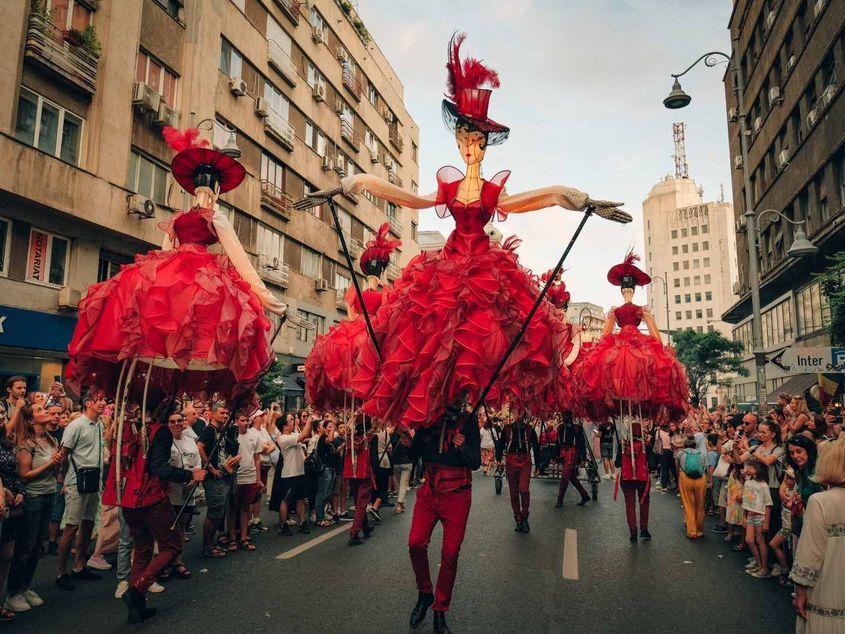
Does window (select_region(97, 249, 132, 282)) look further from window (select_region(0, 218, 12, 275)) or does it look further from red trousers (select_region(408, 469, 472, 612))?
red trousers (select_region(408, 469, 472, 612))

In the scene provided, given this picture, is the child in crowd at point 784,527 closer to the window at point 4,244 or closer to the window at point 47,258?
the window at point 4,244

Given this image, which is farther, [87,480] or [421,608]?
[87,480]

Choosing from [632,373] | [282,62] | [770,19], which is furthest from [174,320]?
[770,19]

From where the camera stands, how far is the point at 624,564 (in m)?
7.16

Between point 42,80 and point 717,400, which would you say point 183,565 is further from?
point 717,400

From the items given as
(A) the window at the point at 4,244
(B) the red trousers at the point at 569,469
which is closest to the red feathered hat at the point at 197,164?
(B) the red trousers at the point at 569,469

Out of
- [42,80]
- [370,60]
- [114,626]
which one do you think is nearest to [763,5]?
[370,60]

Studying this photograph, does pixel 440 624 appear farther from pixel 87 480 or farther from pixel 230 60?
pixel 230 60

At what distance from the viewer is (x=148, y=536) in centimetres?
522

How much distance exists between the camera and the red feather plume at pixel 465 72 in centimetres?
524

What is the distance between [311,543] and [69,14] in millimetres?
14543

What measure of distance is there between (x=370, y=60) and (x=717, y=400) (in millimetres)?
77609

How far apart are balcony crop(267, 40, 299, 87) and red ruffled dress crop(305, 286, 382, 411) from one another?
19.5 m

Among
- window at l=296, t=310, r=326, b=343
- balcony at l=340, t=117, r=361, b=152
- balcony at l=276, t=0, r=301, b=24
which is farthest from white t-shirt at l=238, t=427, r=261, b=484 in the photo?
balcony at l=340, t=117, r=361, b=152
